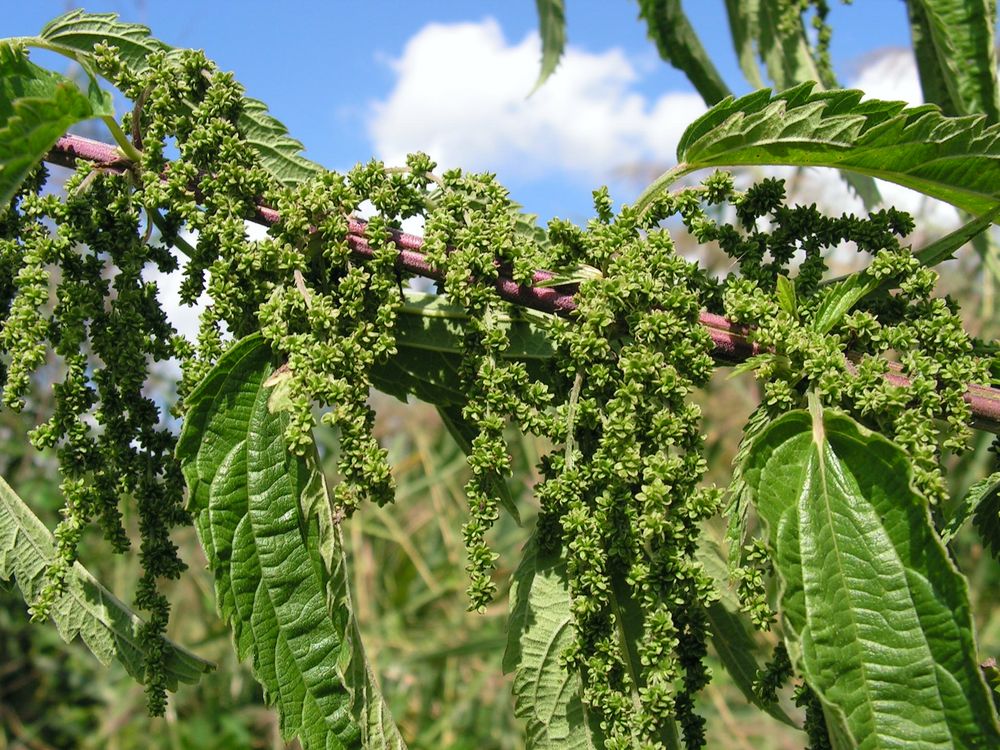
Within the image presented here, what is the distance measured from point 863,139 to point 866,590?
0.78 metres

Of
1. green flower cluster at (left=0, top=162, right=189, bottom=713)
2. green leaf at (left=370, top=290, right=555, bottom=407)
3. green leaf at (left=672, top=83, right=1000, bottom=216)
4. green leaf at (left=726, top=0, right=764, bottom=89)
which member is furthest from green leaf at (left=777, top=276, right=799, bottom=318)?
green leaf at (left=726, top=0, right=764, bottom=89)

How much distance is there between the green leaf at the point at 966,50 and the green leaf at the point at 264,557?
1929mm

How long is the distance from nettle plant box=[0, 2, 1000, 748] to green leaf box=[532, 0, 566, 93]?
4.51 feet

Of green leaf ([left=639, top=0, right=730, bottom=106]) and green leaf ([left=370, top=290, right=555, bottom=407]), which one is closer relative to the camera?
green leaf ([left=370, top=290, right=555, bottom=407])

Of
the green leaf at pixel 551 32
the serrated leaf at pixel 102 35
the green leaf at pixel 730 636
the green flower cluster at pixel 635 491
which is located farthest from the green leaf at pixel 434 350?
the green leaf at pixel 551 32

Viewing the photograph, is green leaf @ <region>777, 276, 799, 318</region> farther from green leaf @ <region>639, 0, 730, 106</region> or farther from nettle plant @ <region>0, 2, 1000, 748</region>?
green leaf @ <region>639, 0, 730, 106</region>

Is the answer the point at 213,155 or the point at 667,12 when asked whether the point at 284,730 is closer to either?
the point at 213,155

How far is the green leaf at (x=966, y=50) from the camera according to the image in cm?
249

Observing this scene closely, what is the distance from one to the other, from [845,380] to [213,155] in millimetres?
Answer: 1197

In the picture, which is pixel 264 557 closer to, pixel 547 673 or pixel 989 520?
pixel 547 673

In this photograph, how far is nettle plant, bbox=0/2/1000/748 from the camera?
1536mm

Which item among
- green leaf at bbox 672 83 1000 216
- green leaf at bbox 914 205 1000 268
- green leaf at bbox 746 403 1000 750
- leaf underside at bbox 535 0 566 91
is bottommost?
green leaf at bbox 746 403 1000 750

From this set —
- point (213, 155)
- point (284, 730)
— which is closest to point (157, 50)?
point (213, 155)

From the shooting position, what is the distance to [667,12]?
2.86 meters
